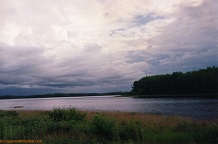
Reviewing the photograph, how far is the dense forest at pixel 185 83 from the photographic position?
13125cm

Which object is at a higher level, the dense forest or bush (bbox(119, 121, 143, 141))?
the dense forest

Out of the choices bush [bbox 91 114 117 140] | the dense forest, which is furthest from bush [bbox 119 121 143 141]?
the dense forest

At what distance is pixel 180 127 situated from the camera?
2086cm

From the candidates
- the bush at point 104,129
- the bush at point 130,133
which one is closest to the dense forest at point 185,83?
the bush at point 130,133

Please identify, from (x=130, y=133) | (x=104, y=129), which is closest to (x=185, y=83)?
(x=130, y=133)

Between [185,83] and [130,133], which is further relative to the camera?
[185,83]

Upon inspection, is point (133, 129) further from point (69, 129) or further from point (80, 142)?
point (69, 129)

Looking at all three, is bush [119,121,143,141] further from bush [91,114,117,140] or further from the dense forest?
the dense forest

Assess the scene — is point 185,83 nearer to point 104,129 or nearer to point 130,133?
point 130,133

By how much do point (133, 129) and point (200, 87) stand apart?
128665 millimetres

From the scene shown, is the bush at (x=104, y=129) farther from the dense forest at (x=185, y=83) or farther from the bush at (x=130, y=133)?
the dense forest at (x=185, y=83)

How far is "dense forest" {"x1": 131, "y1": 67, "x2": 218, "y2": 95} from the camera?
131m

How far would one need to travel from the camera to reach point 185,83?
5640 inches

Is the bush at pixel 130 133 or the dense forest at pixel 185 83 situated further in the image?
the dense forest at pixel 185 83
